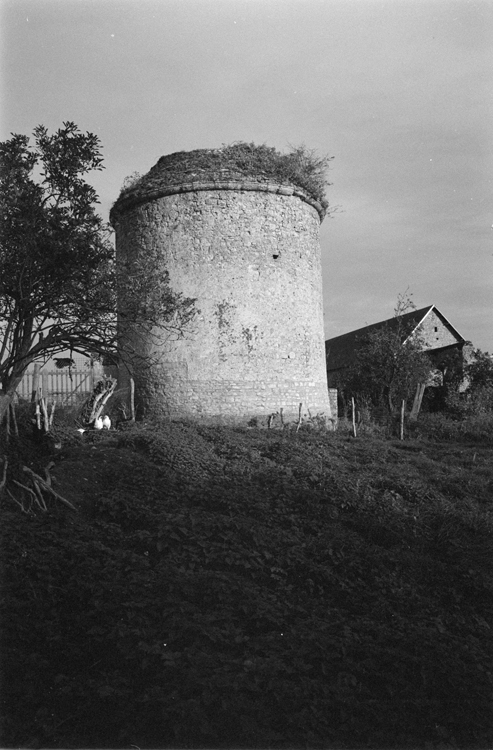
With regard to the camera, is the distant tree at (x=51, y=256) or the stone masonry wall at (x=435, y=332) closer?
the distant tree at (x=51, y=256)

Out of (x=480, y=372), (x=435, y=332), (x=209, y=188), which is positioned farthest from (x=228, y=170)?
(x=435, y=332)

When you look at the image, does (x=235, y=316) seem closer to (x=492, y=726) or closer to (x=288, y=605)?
(x=288, y=605)

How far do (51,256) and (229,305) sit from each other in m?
7.08

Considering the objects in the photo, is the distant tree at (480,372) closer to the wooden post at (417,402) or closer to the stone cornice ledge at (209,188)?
the wooden post at (417,402)

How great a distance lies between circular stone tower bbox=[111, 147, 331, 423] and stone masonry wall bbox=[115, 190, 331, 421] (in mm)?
24

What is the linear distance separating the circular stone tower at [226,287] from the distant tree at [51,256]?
5.85 m

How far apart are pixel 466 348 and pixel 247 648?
69.0 ft

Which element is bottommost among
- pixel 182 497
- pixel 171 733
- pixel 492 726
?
pixel 492 726

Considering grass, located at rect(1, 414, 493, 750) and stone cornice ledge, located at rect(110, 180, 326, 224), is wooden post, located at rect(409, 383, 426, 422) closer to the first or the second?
stone cornice ledge, located at rect(110, 180, 326, 224)

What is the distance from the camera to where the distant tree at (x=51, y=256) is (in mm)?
6168

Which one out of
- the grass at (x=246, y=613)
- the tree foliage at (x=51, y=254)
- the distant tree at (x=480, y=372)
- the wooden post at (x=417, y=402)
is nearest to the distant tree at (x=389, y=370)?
the wooden post at (x=417, y=402)

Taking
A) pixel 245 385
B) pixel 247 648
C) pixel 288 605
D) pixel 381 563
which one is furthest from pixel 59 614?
pixel 245 385

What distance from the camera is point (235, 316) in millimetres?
13180

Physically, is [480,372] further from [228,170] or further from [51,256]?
[51,256]
